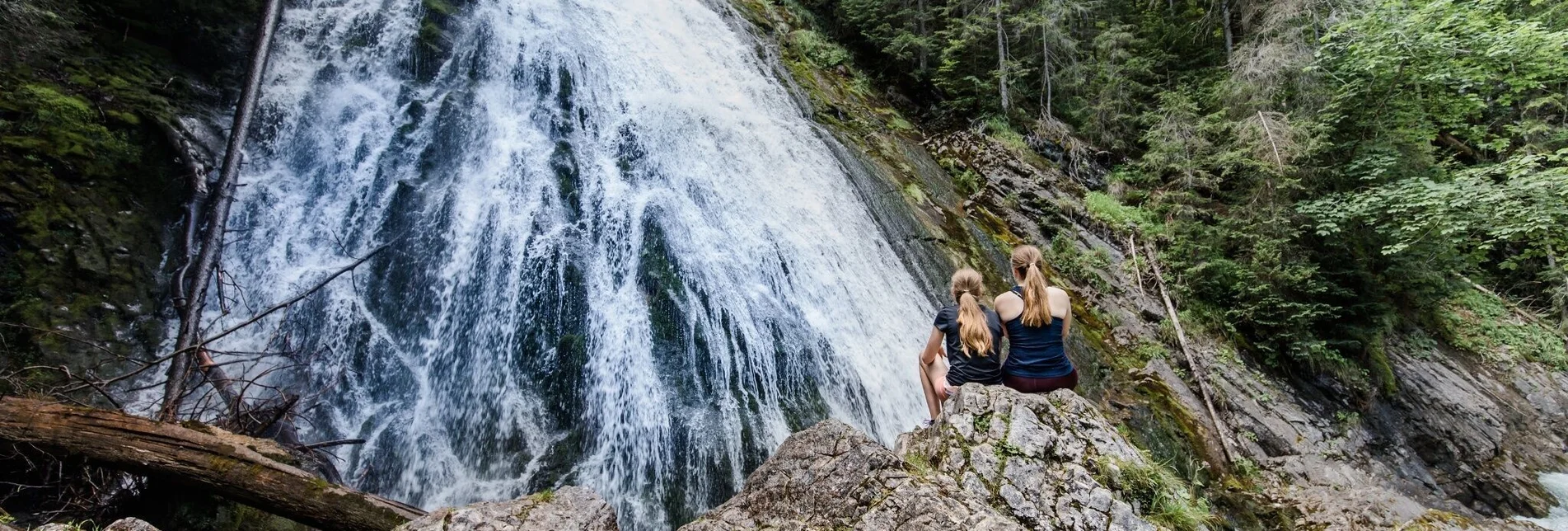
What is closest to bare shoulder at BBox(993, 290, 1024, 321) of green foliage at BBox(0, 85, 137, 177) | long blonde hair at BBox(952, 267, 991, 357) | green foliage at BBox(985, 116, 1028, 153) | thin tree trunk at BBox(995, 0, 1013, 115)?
long blonde hair at BBox(952, 267, 991, 357)

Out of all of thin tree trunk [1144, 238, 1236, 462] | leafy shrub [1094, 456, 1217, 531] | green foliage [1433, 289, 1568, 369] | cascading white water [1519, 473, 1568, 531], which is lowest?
cascading white water [1519, 473, 1568, 531]

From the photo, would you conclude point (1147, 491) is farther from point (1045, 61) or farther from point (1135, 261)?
point (1045, 61)

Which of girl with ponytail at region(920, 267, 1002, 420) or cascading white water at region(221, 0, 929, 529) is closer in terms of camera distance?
girl with ponytail at region(920, 267, 1002, 420)

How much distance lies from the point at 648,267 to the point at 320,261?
3262 mm

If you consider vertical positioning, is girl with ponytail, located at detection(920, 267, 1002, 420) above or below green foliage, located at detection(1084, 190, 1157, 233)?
above

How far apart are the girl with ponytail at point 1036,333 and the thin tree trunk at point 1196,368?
5287 mm

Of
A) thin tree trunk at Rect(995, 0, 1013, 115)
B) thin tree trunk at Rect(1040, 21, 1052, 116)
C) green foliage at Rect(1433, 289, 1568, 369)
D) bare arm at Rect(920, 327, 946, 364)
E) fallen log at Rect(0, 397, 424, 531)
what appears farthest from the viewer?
thin tree trunk at Rect(1040, 21, 1052, 116)

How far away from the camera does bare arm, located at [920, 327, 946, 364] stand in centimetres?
427

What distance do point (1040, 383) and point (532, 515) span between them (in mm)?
3073

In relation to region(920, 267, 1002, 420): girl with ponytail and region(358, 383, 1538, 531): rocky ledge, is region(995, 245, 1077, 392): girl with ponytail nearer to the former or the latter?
region(920, 267, 1002, 420): girl with ponytail

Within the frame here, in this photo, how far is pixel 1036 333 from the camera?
3.89m

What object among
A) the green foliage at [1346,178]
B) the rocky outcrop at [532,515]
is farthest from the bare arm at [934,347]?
the green foliage at [1346,178]

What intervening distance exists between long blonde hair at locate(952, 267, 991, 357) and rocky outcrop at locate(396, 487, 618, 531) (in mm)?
2408

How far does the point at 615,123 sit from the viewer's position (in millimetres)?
7996
